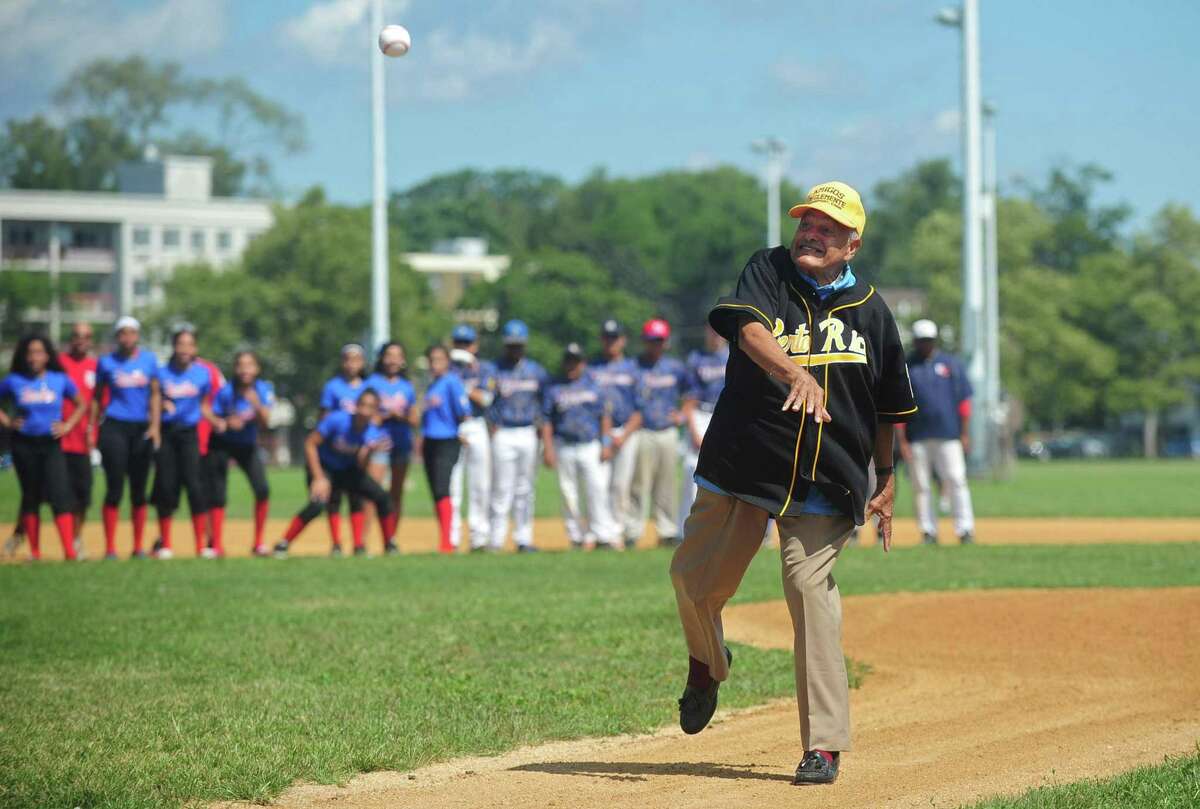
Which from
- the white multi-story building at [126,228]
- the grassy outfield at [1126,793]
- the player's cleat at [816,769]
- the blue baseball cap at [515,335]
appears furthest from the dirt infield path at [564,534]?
the white multi-story building at [126,228]

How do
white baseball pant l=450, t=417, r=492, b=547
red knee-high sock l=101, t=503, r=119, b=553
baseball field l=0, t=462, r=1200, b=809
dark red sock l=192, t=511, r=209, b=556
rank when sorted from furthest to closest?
1. white baseball pant l=450, t=417, r=492, b=547
2. dark red sock l=192, t=511, r=209, b=556
3. red knee-high sock l=101, t=503, r=119, b=553
4. baseball field l=0, t=462, r=1200, b=809

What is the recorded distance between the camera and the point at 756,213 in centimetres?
11881

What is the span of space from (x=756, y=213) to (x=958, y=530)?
338ft

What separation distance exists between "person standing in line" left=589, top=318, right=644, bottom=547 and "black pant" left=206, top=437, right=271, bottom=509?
3517 mm

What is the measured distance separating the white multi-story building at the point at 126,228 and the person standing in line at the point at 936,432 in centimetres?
8840

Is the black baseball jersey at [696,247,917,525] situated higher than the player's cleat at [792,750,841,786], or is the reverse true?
the black baseball jersey at [696,247,917,525]

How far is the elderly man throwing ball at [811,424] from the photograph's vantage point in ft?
20.1

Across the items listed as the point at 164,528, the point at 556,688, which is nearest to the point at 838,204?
the point at 556,688

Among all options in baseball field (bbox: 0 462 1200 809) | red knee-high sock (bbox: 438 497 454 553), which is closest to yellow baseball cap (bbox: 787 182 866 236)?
baseball field (bbox: 0 462 1200 809)

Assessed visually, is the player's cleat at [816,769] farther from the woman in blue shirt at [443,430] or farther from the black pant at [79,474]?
the black pant at [79,474]

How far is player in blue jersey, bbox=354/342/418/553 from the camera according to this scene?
53.3ft

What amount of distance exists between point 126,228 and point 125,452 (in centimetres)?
9314

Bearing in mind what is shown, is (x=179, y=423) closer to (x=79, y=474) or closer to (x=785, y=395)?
(x=79, y=474)

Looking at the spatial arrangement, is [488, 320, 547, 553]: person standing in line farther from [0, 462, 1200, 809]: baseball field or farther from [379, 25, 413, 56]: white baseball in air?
[379, 25, 413, 56]: white baseball in air
